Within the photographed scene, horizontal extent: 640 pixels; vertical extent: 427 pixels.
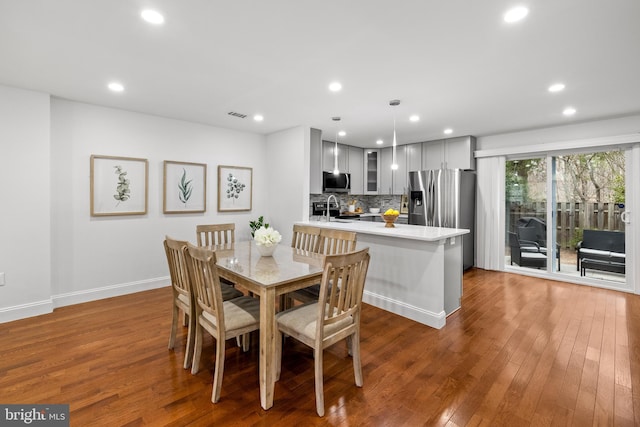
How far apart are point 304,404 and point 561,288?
4.28 metres

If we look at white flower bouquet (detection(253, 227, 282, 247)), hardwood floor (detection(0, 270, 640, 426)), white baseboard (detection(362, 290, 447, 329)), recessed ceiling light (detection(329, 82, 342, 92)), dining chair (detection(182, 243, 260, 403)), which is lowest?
hardwood floor (detection(0, 270, 640, 426))

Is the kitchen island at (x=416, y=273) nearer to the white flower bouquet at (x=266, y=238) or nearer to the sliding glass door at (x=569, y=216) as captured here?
the white flower bouquet at (x=266, y=238)

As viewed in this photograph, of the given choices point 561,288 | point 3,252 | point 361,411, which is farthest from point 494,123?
point 3,252

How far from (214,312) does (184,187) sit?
9.66ft

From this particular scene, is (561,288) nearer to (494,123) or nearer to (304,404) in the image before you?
(494,123)

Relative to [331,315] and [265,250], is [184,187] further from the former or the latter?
[331,315]

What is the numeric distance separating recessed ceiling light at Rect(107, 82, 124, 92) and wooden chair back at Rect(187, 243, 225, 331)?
7.03 ft

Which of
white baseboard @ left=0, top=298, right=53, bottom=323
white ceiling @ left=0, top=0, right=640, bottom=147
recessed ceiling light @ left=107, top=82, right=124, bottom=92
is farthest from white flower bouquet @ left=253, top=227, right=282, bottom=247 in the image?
white baseboard @ left=0, top=298, right=53, bottom=323

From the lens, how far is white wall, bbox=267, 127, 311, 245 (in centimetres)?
460

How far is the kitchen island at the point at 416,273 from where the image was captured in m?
3.01

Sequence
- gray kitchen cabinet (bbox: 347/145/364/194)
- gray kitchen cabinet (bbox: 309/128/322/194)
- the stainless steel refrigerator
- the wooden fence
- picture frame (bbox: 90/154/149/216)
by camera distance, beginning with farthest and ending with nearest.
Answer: gray kitchen cabinet (bbox: 347/145/364/194) → the stainless steel refrigerator → gray kitchen cabinet (bbox: 309/128/322/194) → the wooden fence → picture frame (bbox: 90/154/149/216)

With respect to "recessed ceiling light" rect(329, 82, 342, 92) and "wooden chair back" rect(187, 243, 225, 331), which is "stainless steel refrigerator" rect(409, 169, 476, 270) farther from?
"wooden chair back" rect(187, 243, 225, 331)

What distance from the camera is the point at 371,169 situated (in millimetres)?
Answer: 6652

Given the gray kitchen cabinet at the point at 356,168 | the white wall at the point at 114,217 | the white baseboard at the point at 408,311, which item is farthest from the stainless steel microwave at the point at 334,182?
the white baseboard at the point at 408,311
